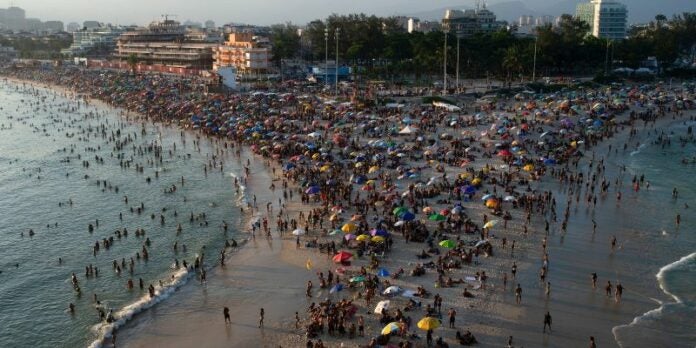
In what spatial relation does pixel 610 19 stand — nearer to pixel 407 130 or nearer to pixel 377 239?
pixel 407 130

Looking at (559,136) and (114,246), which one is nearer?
(114,246)

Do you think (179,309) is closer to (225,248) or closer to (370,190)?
(225,248)

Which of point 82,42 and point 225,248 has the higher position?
point 82,42

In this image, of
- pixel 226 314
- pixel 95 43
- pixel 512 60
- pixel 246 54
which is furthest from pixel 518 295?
pixel 95 43

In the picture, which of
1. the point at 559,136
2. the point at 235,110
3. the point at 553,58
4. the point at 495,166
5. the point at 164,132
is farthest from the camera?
the point at 553,58

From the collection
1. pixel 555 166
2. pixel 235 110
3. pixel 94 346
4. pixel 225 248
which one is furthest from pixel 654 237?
Result: pixel 235 110

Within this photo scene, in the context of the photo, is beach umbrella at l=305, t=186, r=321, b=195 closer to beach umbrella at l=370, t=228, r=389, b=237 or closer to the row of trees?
beach umbrella at l=370, t=228, r=389, b=237

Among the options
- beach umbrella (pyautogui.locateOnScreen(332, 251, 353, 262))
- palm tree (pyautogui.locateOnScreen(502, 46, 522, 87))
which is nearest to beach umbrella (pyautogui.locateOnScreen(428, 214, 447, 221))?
beach umbrella (pyautogui.locateOnScreen(332, 251, 353, 262))
